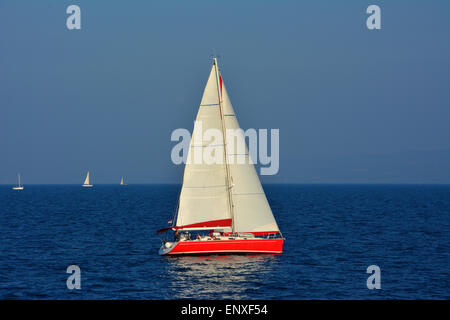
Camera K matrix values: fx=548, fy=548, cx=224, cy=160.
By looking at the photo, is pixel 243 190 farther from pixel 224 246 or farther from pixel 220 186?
pixel 224 246

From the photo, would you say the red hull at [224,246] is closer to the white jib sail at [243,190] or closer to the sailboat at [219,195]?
the sailboat at [219,195]

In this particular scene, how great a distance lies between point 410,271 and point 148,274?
18.1m

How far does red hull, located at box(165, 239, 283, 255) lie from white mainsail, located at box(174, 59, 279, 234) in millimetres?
1026

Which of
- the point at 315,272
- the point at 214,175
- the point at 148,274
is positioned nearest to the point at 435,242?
the point at 315,272

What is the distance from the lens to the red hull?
3934 cm

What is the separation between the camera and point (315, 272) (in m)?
37.4

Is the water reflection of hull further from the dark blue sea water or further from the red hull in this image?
the red hull

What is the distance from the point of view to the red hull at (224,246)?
39.3m

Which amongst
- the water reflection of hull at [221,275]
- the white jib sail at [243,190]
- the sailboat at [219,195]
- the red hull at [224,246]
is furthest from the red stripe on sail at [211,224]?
the water reflection of hull at [221,275]

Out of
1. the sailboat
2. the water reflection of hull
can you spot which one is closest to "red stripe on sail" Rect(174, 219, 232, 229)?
the sailboat

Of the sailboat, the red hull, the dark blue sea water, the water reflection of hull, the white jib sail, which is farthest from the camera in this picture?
the white jib sail

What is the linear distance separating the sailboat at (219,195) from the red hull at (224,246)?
0.07m

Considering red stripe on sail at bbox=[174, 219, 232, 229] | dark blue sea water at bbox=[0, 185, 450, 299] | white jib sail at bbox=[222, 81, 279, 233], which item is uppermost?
white jib sail at bbox=[222, 81, 279, 233]
